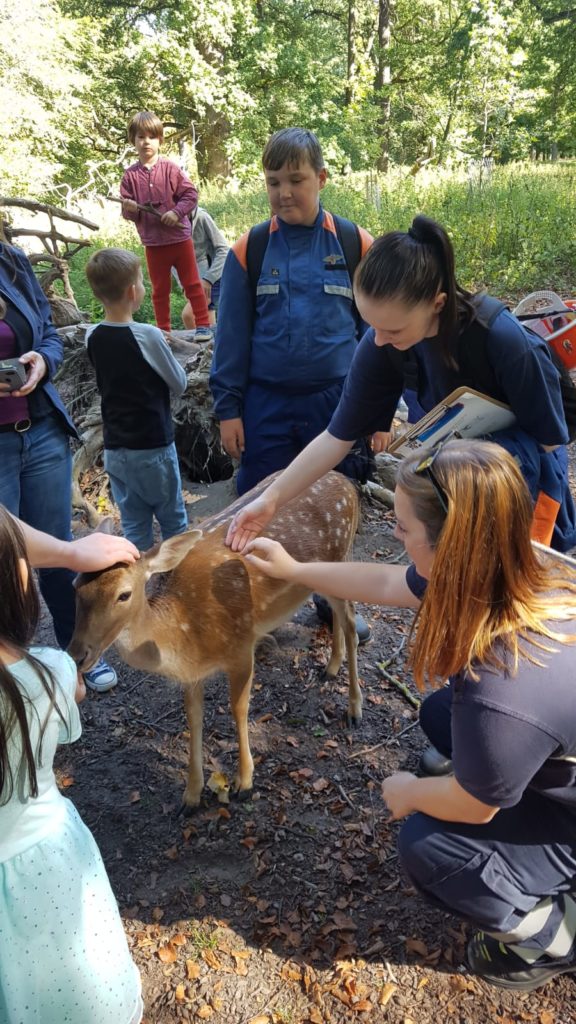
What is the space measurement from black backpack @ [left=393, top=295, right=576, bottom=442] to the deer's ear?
1307mm

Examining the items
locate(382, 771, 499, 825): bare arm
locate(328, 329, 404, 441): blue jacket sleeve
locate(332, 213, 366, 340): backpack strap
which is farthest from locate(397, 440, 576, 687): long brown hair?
locate(332, 213, 366, 340): backpack strap

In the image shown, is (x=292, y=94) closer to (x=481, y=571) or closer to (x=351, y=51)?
(x=351, y=51)

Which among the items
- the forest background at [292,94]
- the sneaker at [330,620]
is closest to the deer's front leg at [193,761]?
the sneaker at [330,620]

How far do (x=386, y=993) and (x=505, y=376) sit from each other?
87.5 inches

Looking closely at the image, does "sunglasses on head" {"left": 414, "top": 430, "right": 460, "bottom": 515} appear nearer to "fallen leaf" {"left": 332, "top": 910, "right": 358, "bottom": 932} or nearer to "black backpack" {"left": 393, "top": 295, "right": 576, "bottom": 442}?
"black backpack" {"left": 393, "top": 295, "right": 576, "bottom": 442}

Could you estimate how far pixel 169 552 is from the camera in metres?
2.93

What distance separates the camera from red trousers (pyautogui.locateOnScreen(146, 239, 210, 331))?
711 centimetres

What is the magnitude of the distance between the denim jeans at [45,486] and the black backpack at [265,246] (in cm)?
126

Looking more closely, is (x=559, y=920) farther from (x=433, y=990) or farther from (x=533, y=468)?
(x=533, y=468)

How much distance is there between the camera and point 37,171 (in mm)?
20500

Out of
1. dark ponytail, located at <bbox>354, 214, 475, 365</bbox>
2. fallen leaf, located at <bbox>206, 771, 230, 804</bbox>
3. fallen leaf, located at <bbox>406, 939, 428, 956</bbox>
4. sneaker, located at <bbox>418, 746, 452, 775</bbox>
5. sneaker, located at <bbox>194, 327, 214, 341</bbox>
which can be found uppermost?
dark ponytail, located at <bbox>354, 214, 475, 365</bbox>

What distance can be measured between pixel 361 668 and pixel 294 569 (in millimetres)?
1631

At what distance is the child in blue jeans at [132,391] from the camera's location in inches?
146

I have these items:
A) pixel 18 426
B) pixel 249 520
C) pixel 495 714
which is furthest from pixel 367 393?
pixel 18 426
